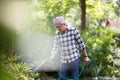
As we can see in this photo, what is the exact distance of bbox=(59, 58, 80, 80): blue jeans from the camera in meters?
6.00

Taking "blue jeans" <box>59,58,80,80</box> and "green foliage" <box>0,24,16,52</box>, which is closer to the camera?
"green foliage" <box>0,24,16,52</box>

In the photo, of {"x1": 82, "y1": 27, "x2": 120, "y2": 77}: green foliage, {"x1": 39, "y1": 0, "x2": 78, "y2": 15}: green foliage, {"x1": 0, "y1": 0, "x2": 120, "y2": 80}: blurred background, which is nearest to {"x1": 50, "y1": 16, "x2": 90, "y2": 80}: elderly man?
{"x1": 0, "y1": 0, "x2": 120, "y2": 80}: blurred background

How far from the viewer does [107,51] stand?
32.5ft

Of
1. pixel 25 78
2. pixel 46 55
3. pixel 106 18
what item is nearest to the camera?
pixel 25 78

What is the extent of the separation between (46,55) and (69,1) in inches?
338

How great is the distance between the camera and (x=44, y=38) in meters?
9.56

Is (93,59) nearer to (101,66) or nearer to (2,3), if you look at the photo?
(101,66)

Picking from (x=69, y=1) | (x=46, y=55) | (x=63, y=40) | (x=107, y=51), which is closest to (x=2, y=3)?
(x=63, y=40)

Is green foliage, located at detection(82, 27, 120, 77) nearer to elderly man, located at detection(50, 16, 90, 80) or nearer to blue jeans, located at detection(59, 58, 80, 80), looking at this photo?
blue jeans, located at detection(59, 58, 80, 80)

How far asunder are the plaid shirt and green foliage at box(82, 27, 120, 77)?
3.26 m

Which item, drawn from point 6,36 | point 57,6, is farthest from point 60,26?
point 57,6

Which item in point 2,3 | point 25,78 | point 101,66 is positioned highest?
point 2,3

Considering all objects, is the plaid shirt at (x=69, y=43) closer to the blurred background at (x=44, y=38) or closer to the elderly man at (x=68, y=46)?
the elderly man at (x=68, y=46)

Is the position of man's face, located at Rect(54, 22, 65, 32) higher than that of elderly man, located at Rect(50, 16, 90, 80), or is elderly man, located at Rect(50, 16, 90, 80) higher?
man's face, located at Rect(54, 22, 65, 32)
